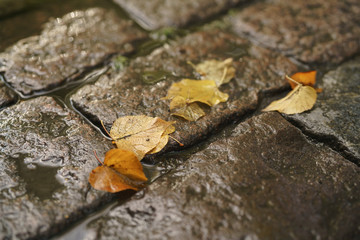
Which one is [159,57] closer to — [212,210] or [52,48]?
[52,48]

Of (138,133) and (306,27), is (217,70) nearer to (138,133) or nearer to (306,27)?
(138,133)

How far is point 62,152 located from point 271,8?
195 cm

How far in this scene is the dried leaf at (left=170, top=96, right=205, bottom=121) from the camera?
1.64 metres

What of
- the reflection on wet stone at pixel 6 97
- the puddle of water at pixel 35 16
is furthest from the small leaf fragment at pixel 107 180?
the puddle of water at pixel 35 16

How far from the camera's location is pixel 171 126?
1.57m

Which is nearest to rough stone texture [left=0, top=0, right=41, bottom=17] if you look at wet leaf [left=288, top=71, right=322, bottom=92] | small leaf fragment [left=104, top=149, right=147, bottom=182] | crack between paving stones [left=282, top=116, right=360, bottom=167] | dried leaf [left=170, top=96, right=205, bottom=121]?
dried leaf [left=170, top=96, right=205, bottom=121]

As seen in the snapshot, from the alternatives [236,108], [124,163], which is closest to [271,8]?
[236,108]

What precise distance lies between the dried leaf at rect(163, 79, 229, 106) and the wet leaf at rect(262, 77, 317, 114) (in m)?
0.27

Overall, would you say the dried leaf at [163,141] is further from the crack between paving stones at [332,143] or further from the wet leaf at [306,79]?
the wet leaf at [306,79]

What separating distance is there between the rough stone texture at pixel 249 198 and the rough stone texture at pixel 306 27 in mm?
888

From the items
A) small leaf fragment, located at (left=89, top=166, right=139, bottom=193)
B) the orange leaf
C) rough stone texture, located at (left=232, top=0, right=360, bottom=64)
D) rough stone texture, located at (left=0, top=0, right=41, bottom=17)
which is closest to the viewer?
small leaf fragment, located at (left=89, top=166, right=139, bottom=193)

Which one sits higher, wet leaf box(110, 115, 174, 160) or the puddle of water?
the puddle of water

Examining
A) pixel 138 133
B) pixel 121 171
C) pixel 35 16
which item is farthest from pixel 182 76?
pixel 35 16

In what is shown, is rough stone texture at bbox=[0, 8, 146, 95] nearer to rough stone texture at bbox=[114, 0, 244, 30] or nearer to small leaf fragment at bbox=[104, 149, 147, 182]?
rough stone texture at bbox=[114, 0, 244, 30]
